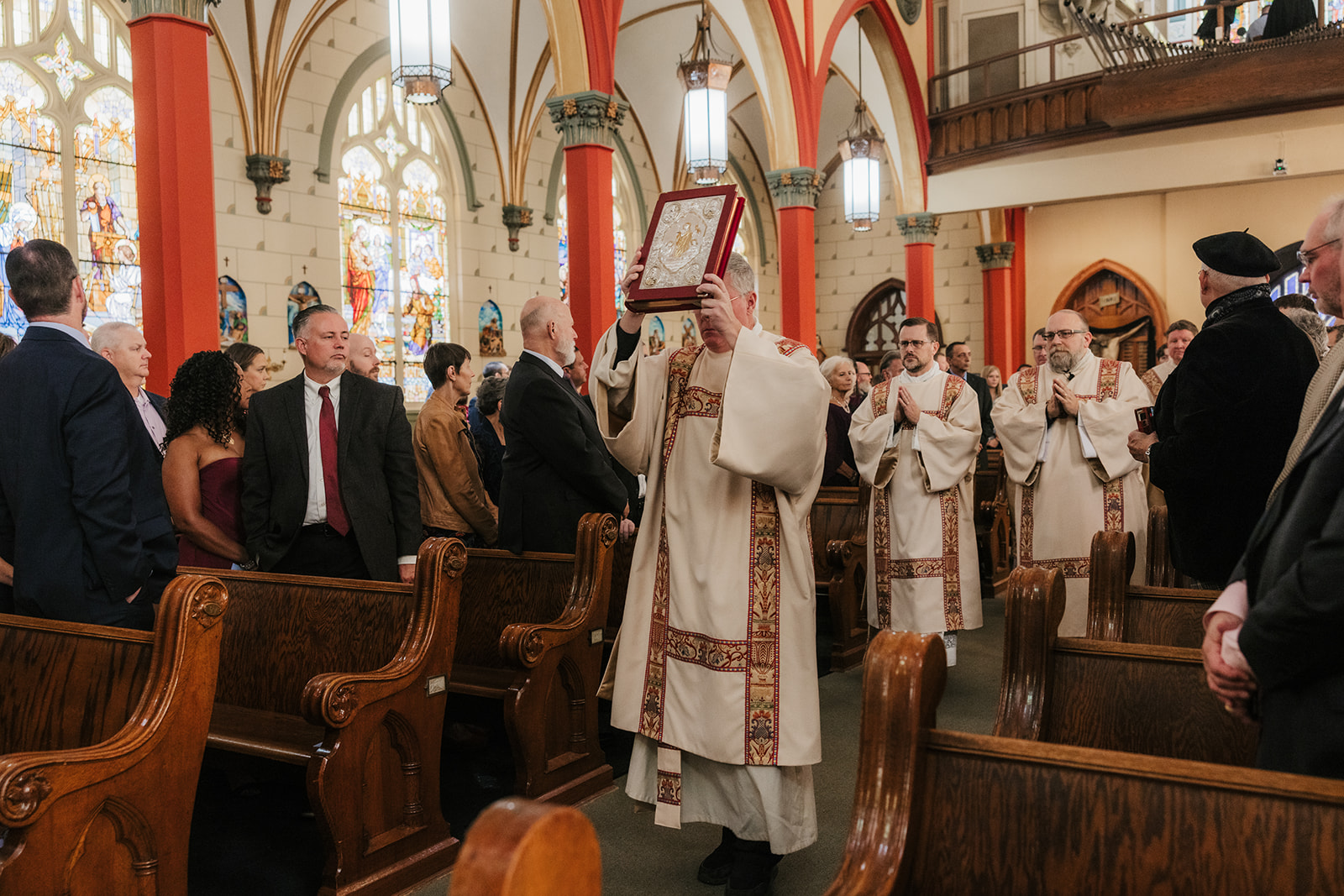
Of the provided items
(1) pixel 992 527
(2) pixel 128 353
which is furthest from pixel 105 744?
(1) pixel 992 527

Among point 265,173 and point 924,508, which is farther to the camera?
point 265,173

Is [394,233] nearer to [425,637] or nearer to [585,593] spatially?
[585,593]

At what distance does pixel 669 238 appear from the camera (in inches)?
114

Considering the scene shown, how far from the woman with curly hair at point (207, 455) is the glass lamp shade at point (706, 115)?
541 cm

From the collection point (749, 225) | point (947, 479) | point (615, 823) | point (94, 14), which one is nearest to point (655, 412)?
point (615, 823)

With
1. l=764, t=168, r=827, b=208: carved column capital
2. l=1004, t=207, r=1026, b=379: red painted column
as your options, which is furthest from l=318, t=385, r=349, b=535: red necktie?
l=1004, t=207, r=1026, b=379: red painted column

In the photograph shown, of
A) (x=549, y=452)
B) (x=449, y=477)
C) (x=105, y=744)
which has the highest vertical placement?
(x=549, y=452)

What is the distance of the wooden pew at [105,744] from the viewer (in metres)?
1.99

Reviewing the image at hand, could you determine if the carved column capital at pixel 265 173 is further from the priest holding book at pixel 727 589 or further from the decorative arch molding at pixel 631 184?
the priest holding book at pixel 727 589

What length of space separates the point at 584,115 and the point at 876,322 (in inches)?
466

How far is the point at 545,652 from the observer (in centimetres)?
362

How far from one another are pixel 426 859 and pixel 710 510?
4.58 feet

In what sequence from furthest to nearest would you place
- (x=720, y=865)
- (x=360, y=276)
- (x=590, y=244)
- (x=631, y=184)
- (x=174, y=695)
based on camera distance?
1. (x=631, y=184)
2. (x=360, y=276)
3. (x=590, y=244)
4. (x=720, y=865)
5. (x=174, y=695)

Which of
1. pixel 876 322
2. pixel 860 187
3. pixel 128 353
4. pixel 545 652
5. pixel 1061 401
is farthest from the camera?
pixel 876 322
